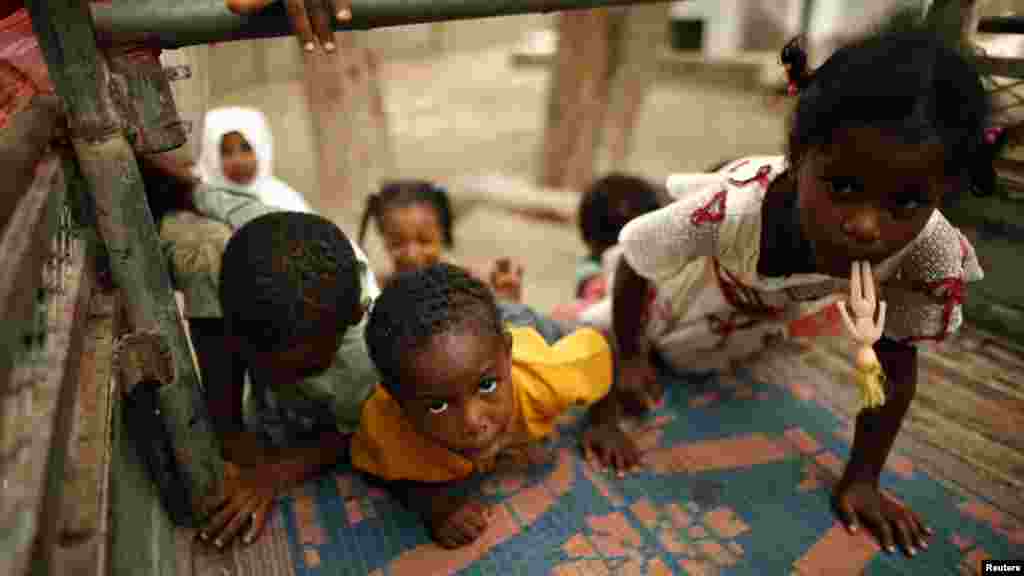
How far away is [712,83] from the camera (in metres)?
7.18

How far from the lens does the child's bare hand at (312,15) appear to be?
1.06 metres

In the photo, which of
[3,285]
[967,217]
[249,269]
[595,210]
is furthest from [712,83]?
[3,285]

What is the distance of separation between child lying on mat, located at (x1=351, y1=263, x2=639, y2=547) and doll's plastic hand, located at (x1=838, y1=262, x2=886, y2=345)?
0.55m

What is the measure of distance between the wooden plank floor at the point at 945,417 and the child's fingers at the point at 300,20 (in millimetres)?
941

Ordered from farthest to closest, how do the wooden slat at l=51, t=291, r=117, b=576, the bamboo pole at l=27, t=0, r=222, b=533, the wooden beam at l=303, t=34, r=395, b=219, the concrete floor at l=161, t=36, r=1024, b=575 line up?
the wooden beam at l=303, t=34, r=395, b=219 → the concrete floor at l=161, t=36, r=1024, b=575 → the bamboo pole at l=27, t=0, r=222, b=533 → the wooden slat at l=51, t=291, r=117, b=576

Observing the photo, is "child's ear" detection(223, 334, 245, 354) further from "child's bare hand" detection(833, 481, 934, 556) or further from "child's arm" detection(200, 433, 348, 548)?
"child's bare hand" detection(833, 481, 934, 556)

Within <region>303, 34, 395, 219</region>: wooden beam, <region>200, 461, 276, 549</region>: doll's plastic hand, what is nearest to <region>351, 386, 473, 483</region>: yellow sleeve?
<region>200, 461, 276, 549</region>: doll's plastic hand

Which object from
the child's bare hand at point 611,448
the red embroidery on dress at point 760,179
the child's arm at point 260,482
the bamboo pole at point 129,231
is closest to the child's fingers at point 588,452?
the child's bare hand at point 611,448

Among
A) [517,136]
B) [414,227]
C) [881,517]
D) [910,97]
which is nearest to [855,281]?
[910,97]

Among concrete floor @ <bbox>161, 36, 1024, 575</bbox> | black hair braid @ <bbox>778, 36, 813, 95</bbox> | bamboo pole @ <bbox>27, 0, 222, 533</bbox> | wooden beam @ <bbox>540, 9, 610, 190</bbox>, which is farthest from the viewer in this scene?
wooden beam @ <bbox>540, 9, 610, 190</bbox>

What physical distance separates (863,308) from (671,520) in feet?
1.95

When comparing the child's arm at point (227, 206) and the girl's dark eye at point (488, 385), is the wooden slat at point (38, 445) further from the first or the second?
the child's arm at point (227, 206)

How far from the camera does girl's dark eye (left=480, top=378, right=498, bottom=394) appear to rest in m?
1.28

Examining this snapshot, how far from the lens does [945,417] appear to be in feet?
5.63
